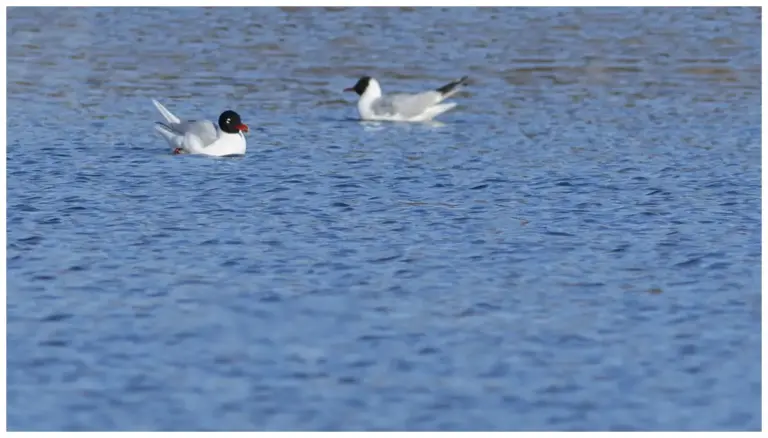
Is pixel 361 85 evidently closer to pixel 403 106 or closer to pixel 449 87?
pixel 403 106

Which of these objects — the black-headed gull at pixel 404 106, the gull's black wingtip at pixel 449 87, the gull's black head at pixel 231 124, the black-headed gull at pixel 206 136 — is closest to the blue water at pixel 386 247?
the black-headed gull at pixel 206 136

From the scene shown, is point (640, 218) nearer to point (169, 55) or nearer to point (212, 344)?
point (212, 344)

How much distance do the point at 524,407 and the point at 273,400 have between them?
157cm

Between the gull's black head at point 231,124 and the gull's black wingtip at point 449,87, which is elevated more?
the gull's black wingtip at point 449,87

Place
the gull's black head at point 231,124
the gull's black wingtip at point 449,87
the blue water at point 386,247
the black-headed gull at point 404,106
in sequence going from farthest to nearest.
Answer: the gull's black wingtip at point 449,87 → the black-headed gull at point 404,106 → the gull's black head at point 231,124 → the blue water at point 386,247

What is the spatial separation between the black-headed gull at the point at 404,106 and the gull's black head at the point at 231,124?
3047 millimetres

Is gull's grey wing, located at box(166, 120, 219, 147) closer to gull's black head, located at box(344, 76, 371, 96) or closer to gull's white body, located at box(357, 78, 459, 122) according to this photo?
gull's white body, located at box(357, 78, 459, 122)

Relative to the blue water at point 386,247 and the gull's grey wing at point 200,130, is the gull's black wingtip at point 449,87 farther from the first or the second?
the gull's grey wing at point 200,130

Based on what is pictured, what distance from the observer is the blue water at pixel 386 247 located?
10.8 meters

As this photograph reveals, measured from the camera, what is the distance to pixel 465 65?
96.7ft

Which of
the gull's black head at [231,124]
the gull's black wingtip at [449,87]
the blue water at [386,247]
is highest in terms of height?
the gull's black wingtip at [449,87]

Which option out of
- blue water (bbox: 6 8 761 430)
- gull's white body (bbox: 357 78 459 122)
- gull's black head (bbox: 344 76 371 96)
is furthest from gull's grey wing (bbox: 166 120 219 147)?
gull's black head (bbox: 344 76 371 96)

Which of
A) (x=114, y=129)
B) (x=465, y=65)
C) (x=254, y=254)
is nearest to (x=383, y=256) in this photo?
(x=254, y=254)

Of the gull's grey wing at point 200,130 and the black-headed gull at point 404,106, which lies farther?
the black-headed gull at point 404,106
